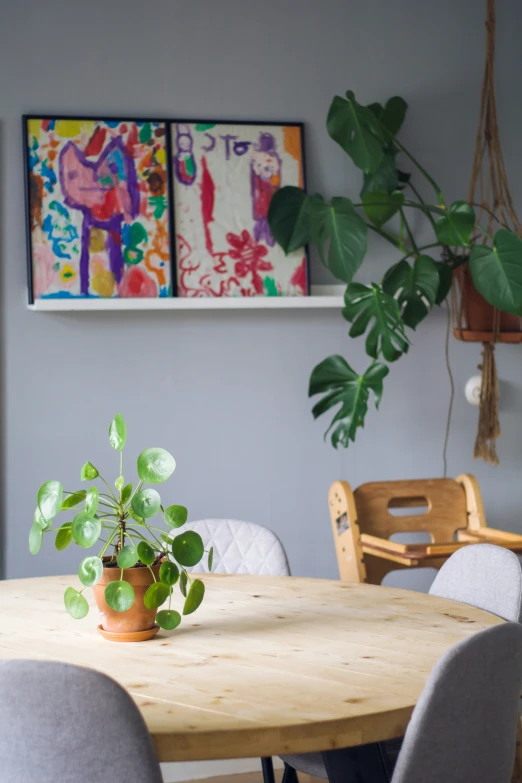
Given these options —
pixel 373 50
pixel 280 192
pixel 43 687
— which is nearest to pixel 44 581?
pixel 43 687

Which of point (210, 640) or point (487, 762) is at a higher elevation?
point (210, 640)

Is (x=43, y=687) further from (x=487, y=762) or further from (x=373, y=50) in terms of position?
(x=373, y=50)

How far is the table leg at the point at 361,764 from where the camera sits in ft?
5.11

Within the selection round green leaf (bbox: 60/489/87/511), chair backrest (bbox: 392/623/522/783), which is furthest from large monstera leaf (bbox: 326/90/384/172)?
chair backrest (bbox: 392/623/522/783)

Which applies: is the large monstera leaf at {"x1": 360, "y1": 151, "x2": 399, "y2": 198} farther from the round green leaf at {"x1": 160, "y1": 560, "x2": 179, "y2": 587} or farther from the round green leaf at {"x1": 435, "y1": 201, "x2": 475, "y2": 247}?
the round green leaf at {"x1": 160, "y1": 560, "x2": 179, "y2": 587}

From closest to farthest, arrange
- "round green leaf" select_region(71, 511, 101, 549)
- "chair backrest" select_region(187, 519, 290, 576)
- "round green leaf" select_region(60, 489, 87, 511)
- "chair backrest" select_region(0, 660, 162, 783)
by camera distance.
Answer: "chair backrest" select_region(0, 660, 162, 783), "round green leaf" select_region(71, 511, 101, 549), "round green leaf" select_region(60, 489, 87, 511), "chair backrest" select_region(187, 519, 290, 576)

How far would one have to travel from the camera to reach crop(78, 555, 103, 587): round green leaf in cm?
165

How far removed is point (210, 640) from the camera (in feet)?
5.61

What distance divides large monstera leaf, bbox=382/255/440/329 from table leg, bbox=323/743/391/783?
1703mm

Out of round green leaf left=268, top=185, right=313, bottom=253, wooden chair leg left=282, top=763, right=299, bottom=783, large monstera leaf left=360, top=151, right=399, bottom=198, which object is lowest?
wooden chair leg left=282, top=763, right=299, bottom=783

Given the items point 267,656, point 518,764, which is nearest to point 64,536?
point 267,656

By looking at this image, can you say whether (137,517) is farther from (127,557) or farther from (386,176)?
(386,176)

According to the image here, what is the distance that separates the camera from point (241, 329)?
328cm

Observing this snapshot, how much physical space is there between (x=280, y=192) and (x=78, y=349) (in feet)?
2.97
